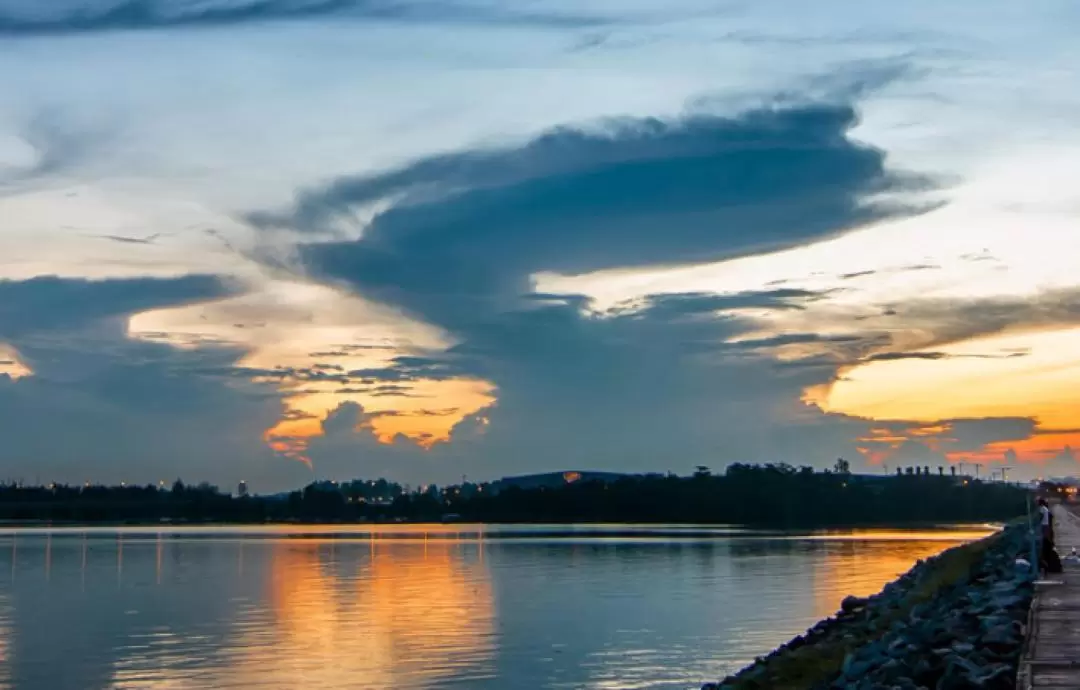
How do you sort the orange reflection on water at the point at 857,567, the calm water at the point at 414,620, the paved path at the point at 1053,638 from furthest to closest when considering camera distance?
the orange reflection on water at the point at 857,567, the calm water at the point at 414,620, the paved path at the point at 1053,638

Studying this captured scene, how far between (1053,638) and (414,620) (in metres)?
36.6

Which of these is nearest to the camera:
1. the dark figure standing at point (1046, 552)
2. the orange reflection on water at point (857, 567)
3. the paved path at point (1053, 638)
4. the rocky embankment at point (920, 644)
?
the paved path at point (1053, 638)

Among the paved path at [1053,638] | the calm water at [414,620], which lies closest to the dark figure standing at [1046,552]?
the paved path at [1053,638]

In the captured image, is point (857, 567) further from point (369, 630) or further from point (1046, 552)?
point (1046, 552)

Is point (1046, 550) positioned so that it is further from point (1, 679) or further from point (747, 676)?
point (1, 679)

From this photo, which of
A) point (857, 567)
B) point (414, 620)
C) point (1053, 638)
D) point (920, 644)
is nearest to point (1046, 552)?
point (920, 644)

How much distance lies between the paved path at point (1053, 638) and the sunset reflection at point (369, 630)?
17067 mm

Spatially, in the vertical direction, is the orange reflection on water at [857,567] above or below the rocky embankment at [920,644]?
below

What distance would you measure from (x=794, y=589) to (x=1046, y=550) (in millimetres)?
39107

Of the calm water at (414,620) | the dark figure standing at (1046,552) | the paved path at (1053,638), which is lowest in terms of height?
the calm water at (414,620)

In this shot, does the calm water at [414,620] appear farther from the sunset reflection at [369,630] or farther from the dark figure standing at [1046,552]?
the dark figure standing at [1046,552]

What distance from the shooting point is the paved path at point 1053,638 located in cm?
1573

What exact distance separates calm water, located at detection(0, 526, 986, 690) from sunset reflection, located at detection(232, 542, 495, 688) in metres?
0.13

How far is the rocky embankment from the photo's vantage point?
19.0m
